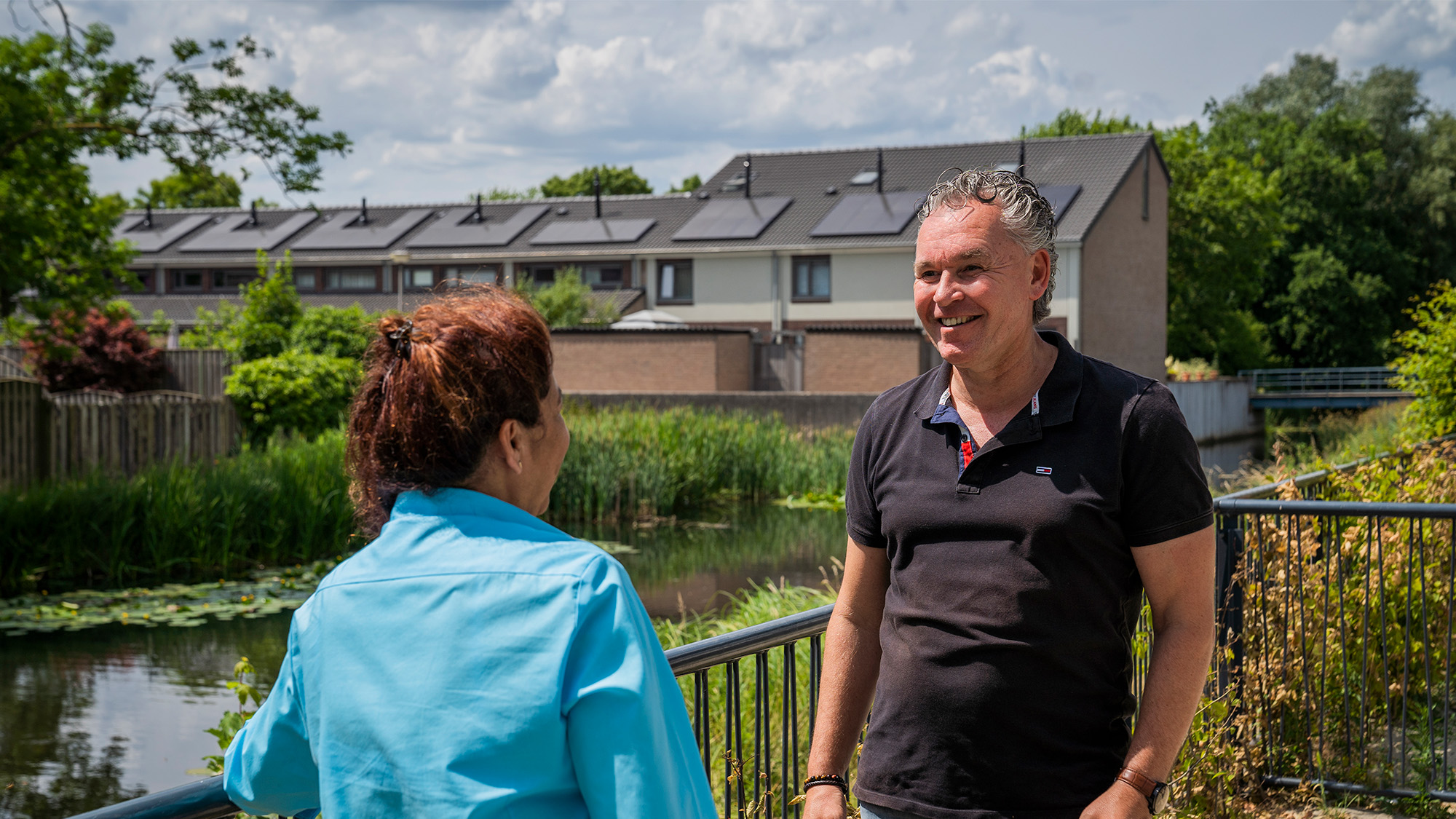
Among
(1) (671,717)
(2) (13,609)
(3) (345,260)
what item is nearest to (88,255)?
(2) (13,609)

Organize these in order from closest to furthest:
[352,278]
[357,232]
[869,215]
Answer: [869,215]
[352,278]
[357,232]

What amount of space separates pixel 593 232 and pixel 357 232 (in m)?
9.94

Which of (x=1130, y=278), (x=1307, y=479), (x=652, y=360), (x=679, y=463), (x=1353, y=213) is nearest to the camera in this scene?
(x=1307, y=479)

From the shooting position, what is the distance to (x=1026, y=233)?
7.11ft

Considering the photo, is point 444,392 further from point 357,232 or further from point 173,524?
point 357,232

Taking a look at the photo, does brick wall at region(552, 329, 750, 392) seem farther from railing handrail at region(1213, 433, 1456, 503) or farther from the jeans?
the jeans

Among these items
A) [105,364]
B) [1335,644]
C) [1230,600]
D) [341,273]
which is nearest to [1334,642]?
[1335,644]

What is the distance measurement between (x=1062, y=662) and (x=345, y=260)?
142 feet

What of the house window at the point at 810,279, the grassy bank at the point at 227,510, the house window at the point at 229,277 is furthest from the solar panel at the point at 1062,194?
the house window at the point at 229,277

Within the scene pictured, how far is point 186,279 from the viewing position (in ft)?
148

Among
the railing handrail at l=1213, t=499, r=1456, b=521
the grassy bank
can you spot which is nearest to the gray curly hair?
the railing handrail at l=1213, t=499, r=1456, b=521

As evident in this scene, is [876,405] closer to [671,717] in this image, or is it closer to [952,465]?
[952,465]

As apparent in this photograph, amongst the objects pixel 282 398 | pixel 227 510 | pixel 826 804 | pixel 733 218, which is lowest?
pixel 227 510

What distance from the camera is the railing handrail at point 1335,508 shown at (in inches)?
154
